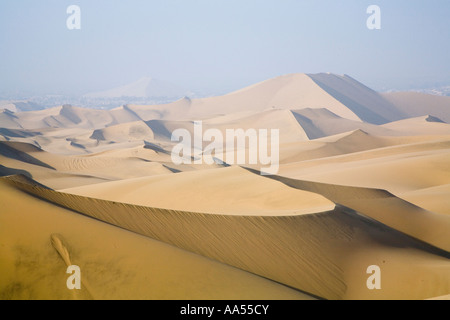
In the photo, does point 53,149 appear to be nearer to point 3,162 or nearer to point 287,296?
point 3,162

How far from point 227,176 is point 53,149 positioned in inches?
1662

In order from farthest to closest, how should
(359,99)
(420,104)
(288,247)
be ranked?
(420,104)
(359,99)
(288,247)

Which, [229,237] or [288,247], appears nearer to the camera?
[229,237]

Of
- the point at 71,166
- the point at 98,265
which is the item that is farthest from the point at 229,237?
the point at 71,166

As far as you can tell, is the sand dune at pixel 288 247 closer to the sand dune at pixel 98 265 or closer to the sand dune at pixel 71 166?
the sand dune at pixel 98 265

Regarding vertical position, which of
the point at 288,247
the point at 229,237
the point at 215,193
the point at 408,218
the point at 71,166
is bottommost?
the point at 71,166

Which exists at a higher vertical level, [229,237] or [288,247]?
[229,237]

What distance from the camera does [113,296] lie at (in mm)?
5164

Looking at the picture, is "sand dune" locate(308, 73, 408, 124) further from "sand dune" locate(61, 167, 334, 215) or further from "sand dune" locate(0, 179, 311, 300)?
"sand dune" locate(0, 179, 311, 300)

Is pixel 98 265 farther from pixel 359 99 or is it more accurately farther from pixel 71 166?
pixel 359 99

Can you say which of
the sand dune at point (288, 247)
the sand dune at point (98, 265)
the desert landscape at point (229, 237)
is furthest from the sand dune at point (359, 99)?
the sand dune at point (98, 265)

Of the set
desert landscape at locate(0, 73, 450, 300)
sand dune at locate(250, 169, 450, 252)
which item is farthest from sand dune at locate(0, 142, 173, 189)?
sand dune at locate(250, 169, 450, 252)

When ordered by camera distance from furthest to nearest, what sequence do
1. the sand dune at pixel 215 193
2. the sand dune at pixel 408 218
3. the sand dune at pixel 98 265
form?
the sand dune at pixel 215 193 → the sand dune at pixel 408 218 → the sand dune at pixel 98 265

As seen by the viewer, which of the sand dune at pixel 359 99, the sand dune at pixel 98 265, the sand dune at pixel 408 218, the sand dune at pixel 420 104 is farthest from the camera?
the sand dune at pixel 420 104
